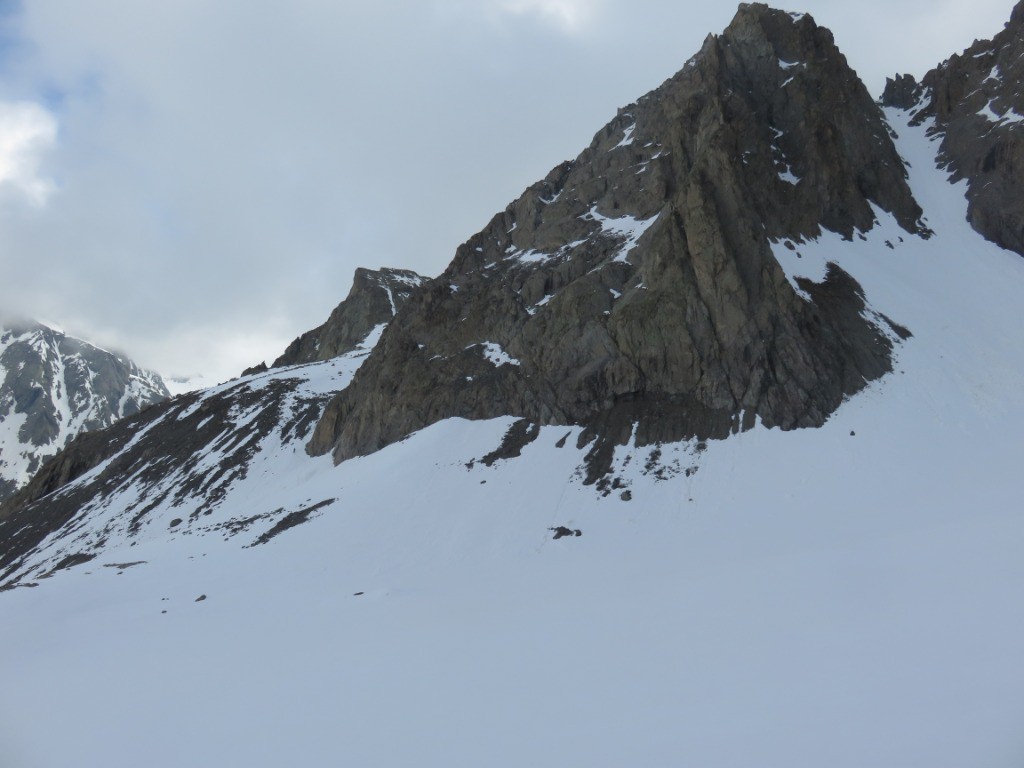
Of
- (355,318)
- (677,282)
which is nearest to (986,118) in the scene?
(677,282)

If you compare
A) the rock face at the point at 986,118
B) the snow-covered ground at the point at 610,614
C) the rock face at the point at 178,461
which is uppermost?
the rock face at the point at 986,118

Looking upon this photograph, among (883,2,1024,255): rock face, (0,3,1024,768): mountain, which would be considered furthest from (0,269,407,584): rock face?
(883,2,1024,255): rock face

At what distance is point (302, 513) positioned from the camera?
38625 mm

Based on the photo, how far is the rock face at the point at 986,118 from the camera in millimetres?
47969

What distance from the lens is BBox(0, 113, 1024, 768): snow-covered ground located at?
977 centimetres

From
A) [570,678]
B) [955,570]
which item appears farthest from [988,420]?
[570,678]

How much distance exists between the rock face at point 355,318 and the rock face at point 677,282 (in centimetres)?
4692

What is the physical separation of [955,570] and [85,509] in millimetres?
A: 77432

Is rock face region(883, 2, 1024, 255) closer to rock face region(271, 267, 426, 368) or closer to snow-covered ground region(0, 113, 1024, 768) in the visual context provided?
snow-covered ground region(0, 113, 1024, 768)

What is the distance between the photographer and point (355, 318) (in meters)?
107

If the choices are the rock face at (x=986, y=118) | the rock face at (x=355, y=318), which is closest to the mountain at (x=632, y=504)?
the rock face at (x=986, y=118)

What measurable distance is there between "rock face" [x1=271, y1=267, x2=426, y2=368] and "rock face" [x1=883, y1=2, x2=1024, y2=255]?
75581 mm

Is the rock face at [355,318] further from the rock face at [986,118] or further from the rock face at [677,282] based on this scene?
the rock face at [986,118]

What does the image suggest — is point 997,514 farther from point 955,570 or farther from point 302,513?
point 302,513
